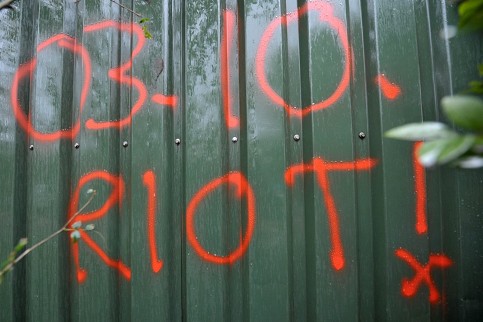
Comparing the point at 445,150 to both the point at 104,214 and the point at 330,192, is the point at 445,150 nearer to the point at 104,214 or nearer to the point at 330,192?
the point at 330,192

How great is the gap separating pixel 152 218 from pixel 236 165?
0.46 m

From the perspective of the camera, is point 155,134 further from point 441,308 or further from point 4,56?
point 441,308

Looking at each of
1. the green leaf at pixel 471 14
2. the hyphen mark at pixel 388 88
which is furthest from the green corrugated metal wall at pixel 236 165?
the green leaf at pixel 471 14

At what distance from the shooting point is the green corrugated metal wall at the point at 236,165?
152cm

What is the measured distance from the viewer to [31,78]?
1.97m

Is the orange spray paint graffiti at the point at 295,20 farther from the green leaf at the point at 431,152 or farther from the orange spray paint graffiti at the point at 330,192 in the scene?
the green leaf at the point at 431,152

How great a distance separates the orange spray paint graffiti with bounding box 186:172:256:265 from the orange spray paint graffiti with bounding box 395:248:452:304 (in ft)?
2.14

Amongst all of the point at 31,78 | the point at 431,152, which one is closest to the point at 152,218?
the point at 31,78

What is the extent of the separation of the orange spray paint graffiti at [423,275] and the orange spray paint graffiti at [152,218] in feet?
3.47

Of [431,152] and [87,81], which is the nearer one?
[431,152]

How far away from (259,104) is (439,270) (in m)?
1.01

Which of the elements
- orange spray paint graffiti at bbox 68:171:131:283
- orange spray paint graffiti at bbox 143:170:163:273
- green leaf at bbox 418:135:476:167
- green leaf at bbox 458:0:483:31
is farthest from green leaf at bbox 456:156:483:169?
orange spray paint graffiti at bbox 68:171:131:283

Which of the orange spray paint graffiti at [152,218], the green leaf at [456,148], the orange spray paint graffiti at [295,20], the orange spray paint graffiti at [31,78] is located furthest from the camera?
the orange spray paint graffiti at [31,78]

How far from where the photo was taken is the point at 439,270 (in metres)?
1.50
